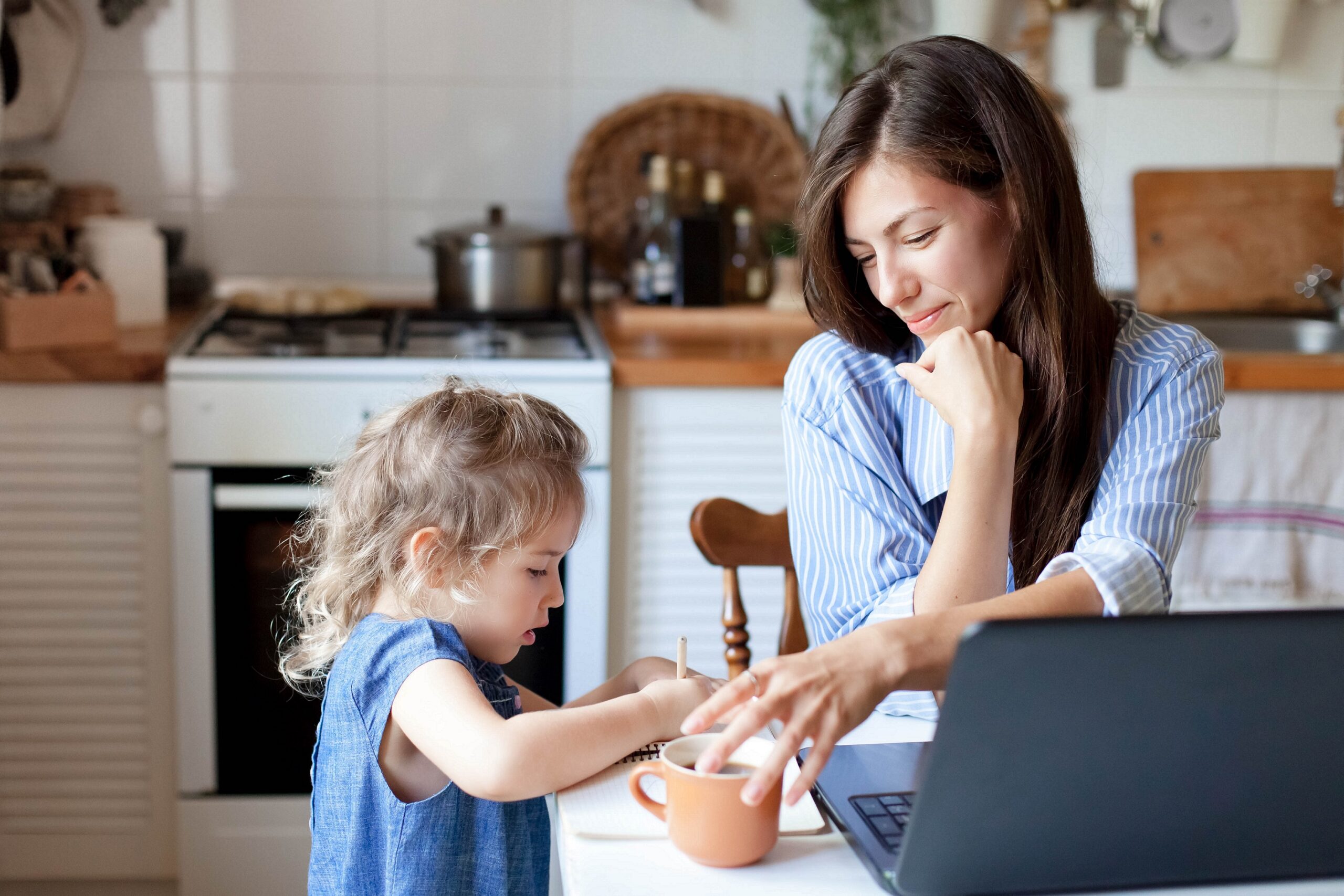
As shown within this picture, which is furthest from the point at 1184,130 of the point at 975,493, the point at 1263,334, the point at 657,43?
the point at 975,493

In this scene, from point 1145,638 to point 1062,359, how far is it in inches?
23.7

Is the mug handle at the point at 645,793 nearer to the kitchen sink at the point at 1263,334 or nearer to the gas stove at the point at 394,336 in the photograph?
the gas stove at the point at 394,336

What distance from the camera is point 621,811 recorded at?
2.62ft

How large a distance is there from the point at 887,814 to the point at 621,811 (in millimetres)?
168

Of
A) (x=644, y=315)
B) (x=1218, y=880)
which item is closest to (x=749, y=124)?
(x=644, y=315)

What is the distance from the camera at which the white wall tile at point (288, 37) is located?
2.44 metres

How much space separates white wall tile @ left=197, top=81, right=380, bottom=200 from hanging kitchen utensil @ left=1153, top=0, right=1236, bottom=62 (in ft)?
5.31

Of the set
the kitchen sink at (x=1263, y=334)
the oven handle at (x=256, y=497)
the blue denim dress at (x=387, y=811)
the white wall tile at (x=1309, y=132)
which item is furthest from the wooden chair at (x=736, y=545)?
the white wall tile at (x=1309, y=132)

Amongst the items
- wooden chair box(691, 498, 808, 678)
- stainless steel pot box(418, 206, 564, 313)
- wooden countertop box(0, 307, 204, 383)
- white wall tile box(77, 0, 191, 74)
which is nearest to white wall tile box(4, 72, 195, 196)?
white wall tile box(77, 0, 191, 74)

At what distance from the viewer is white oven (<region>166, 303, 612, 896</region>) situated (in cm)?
188

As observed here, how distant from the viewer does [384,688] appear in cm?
92

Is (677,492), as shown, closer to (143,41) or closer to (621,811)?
(621,811)

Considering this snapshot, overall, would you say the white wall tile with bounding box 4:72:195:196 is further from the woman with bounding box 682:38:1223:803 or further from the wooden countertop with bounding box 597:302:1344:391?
the woman with bounding box 682:38:1223:803

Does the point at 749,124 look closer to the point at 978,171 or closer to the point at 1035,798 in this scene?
the point at 978,171
